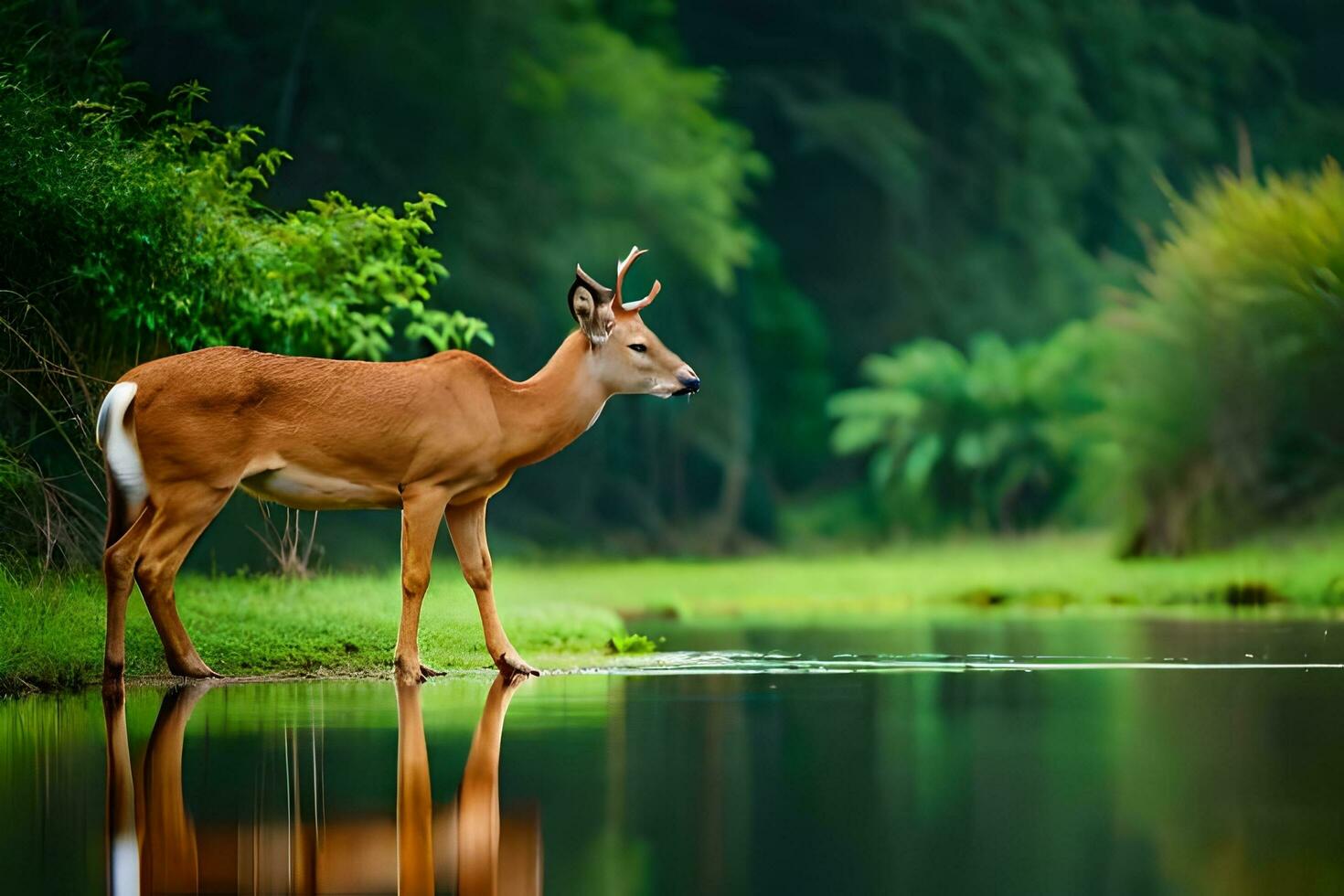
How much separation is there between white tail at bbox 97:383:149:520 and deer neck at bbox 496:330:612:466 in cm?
158

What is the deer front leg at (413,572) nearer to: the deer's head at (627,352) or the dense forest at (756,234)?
the deer's head at (627,352)


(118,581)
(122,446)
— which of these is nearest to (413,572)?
(118,581)

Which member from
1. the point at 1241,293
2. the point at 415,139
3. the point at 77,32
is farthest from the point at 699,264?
the point at 77,32

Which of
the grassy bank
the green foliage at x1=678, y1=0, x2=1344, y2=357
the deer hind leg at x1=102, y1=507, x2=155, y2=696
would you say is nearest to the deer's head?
the grassy bank

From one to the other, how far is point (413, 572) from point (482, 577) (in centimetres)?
46

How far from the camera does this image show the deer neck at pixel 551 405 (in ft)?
30.0

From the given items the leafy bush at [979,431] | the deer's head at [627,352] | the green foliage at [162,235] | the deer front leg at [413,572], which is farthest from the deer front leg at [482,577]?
the leafy bush at [979,431]

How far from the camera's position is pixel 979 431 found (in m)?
22.9

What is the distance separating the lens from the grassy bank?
934 cm

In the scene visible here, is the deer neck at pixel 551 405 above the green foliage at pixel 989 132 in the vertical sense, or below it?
below

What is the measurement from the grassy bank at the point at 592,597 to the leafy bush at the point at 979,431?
→ 1774mm

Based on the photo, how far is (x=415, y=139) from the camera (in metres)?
19.7

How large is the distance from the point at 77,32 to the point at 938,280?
15703 millimetres

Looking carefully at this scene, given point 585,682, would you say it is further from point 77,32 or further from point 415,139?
point 415,139
